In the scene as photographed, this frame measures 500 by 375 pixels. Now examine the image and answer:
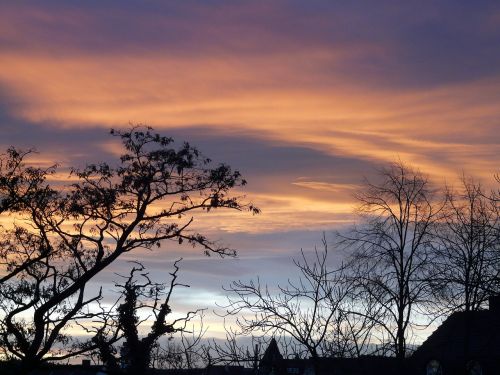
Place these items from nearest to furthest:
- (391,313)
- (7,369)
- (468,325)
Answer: (7,369)
(468,325)
(391,313)

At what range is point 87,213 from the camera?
30.5 metres

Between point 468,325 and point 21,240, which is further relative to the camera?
point 468,325

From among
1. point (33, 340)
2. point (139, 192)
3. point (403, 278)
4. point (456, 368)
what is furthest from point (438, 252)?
point (33, 340)

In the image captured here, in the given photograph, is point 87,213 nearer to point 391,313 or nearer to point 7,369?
point 7,369

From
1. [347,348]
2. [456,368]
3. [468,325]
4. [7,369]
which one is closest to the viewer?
[347,348]

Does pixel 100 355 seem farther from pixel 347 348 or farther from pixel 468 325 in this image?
pixel 468 325

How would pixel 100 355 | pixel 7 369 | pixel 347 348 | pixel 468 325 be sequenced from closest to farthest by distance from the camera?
pixel 347 348
pixel 7 369
pixel 100 355
pixel 468 325

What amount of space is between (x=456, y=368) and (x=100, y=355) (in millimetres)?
21468

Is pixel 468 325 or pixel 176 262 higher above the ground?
pixel 176 262

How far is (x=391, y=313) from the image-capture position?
3600 centimetres

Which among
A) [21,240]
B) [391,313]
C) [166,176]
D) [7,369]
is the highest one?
[166,176]

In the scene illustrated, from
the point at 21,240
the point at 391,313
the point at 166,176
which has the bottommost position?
the point at 391,313

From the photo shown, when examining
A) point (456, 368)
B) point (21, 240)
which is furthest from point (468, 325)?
point (21, 240)

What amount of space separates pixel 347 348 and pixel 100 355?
1041 cm
